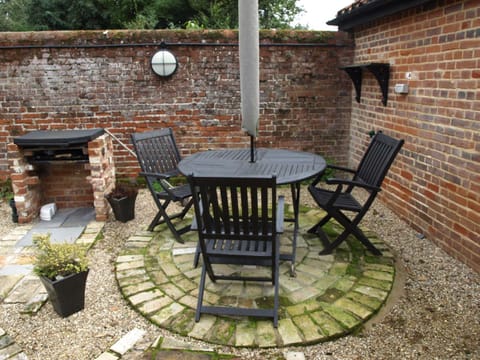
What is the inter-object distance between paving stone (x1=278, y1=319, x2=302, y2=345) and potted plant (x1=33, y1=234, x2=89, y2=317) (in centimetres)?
136

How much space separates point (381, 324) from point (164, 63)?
4.16m

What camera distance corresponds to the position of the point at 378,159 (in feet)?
10.9

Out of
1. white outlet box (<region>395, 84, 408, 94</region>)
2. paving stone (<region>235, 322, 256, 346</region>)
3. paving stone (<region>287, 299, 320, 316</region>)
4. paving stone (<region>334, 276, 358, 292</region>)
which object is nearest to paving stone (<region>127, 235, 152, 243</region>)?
paving stone (<region>235, 322, 256, 346</region>)

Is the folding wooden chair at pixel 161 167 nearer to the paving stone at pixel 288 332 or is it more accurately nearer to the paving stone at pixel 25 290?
the paving stone at pixel 25 290

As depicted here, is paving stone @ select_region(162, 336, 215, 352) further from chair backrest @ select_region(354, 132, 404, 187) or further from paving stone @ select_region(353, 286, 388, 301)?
chair backrest @ select_region(354, 132, 404, 187)

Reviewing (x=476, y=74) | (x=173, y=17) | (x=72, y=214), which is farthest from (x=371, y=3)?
(x=173, y=17)

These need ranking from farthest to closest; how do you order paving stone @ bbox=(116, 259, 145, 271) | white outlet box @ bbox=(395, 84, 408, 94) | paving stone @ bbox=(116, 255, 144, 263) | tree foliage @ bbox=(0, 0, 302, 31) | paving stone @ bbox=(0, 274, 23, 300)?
tree foliage @ bbox=(0, 0, 302, 31) < white outlet box @ bbox=(395, 84, 408, 94) < paving stone @ bbox=(116, 255, 144, 263) < paving stone @ bbox=(116, 259, 145, 271) < paving stone @ bbox=(0, 274, 23, 300)

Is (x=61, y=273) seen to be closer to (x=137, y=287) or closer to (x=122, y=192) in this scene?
(x=137, y=287)

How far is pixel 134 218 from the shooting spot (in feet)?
13.9

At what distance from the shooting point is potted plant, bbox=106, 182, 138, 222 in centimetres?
405

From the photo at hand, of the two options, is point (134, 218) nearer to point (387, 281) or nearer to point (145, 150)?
point (145, 150)

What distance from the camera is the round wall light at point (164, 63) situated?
506cm

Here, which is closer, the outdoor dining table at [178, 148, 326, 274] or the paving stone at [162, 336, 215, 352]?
the paving stone at [162, 336, 215, 352]

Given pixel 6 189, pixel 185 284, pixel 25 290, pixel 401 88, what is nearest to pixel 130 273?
pixel 185 284
